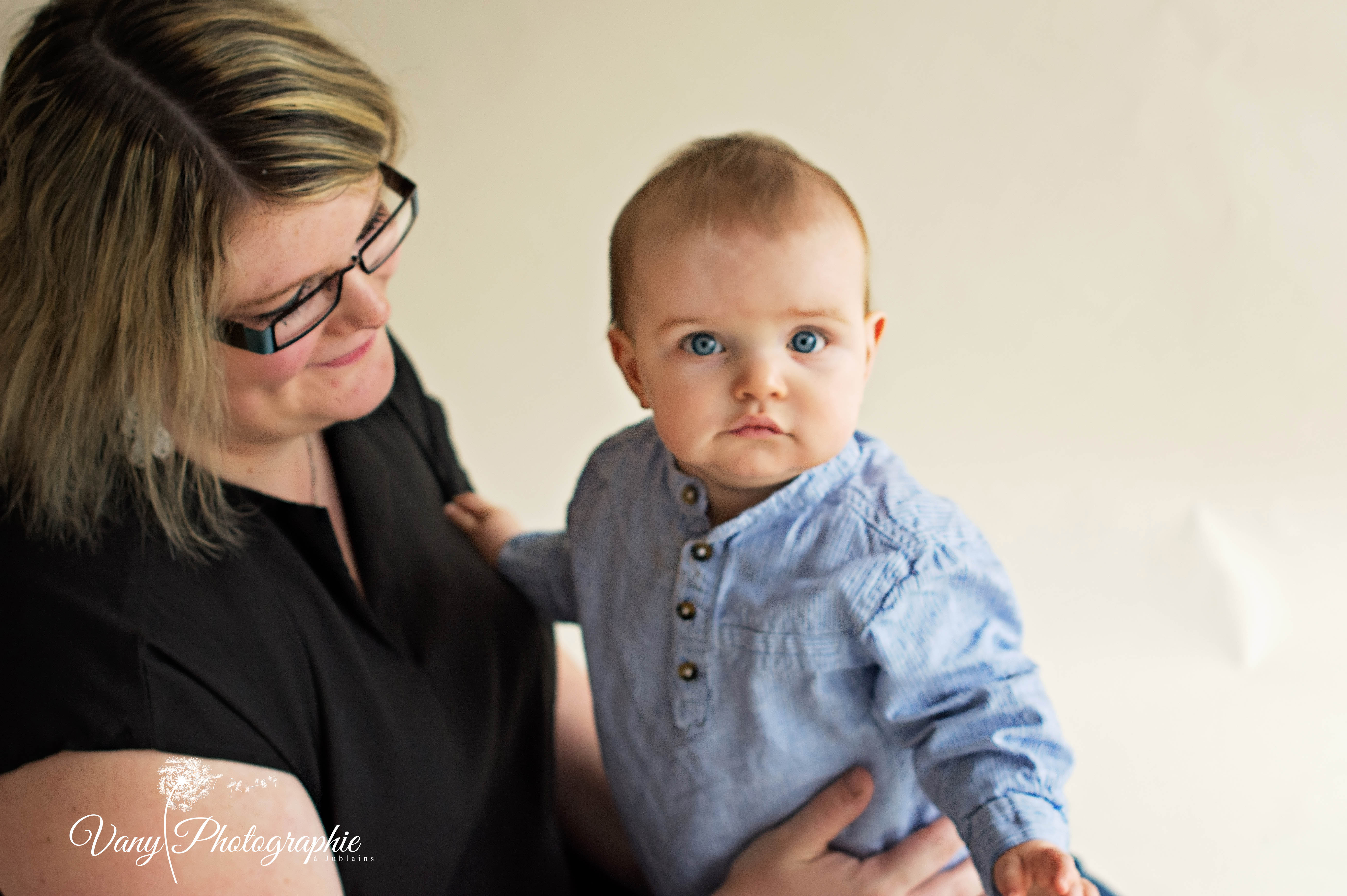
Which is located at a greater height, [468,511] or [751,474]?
[751,474]

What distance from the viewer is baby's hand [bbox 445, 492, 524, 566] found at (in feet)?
4.88

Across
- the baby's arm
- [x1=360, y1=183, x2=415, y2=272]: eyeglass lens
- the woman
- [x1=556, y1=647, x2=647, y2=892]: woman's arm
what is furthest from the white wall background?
[x1=556, y1=647, x2=647, y2=892]: woman's arm

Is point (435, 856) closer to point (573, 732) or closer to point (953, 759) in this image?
point (573, 732)

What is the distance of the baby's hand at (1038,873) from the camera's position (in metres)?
0.86

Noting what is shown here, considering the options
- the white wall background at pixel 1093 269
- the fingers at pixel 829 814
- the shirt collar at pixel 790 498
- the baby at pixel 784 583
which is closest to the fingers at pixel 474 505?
the baby at pixel 784 583

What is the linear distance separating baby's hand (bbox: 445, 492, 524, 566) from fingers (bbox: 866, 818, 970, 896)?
0.70 meters

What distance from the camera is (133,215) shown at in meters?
1.01

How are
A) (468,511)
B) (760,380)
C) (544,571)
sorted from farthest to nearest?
(468,511), (544,571), (760,380)

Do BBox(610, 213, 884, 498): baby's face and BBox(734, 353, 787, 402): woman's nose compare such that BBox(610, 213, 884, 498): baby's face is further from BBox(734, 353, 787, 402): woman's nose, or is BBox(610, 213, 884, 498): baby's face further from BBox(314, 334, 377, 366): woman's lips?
BBox(314, 334, 377, 366): woman's lips

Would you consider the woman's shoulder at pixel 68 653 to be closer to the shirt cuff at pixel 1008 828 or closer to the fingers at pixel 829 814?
the fingers at pixel 829 814

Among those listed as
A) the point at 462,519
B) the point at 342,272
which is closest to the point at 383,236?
the point at 342,272

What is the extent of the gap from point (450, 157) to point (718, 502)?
4.76 ft

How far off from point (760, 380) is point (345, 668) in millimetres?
591

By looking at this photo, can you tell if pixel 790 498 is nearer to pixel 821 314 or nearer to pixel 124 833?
pixel 821 314
